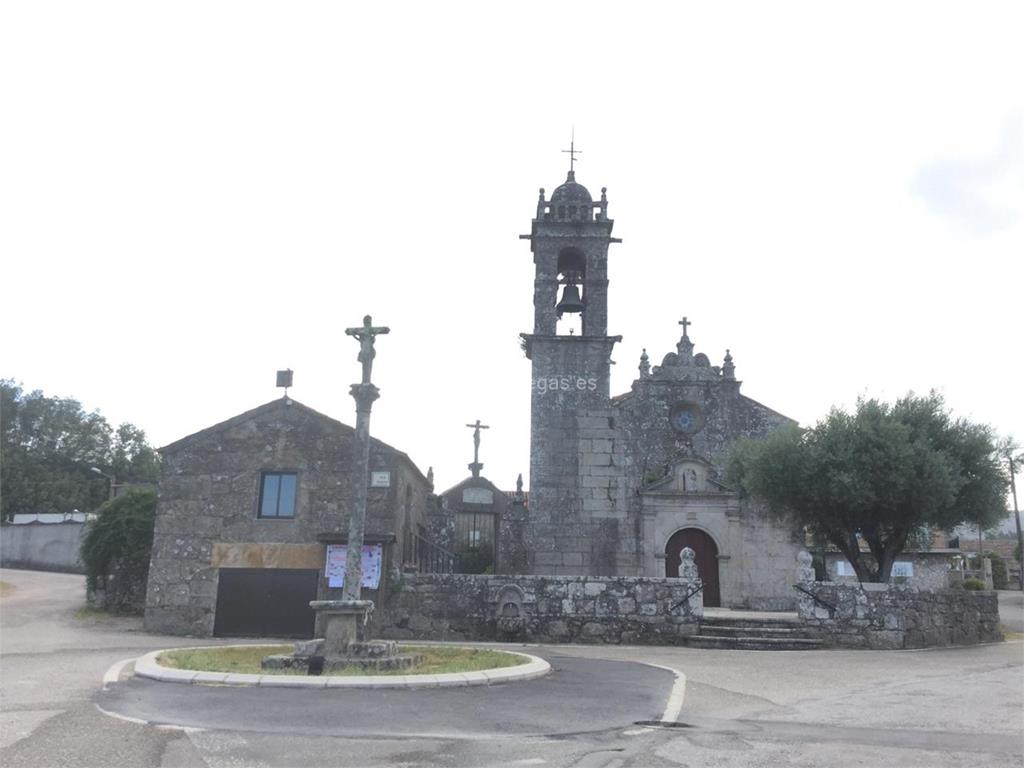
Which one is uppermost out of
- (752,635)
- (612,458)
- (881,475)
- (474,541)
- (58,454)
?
(58,454)

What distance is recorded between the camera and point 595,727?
7586 millimetres

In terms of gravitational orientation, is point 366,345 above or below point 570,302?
below

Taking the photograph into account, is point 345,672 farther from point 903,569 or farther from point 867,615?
point 903,569

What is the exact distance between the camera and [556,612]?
17.3 metres

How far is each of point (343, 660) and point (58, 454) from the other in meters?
48.1

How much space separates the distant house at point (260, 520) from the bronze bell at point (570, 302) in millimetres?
7067

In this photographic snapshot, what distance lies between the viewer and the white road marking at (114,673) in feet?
32.3

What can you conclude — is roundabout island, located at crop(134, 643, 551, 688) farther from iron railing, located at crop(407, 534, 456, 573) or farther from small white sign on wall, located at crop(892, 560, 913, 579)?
small white sign on wall, located at crop(892, 560, 913, 579)

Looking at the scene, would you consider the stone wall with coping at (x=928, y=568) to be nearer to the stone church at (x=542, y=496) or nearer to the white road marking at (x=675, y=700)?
the stone church at (x=542, y=496)

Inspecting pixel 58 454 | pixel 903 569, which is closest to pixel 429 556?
pixel 903 569

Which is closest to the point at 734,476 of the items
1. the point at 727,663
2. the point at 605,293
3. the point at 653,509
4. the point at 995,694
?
the point at 653,509

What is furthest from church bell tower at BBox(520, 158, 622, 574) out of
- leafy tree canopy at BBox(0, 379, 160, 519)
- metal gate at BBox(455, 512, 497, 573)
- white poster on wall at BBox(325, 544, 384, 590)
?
leafy tree canopy at BBox(0, 379, 160, 519)

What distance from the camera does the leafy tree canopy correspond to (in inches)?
1900

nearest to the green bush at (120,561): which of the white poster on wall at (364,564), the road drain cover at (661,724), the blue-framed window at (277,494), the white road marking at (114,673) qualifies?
the blue-framed window at (277,494)
